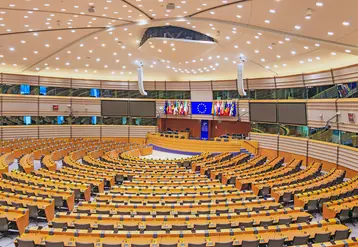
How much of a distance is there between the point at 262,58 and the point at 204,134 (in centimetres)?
1403

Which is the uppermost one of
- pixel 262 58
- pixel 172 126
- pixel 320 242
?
pixel 262 58

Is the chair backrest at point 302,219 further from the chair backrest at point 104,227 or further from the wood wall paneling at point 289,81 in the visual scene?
the wood wall paneling at point 289,81

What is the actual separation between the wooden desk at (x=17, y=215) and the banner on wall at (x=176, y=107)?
2361cm

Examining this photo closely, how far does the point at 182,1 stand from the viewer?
13570mm

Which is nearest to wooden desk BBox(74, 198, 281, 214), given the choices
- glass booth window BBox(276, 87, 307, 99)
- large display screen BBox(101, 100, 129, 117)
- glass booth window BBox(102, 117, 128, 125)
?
glass booth window BBox(276, 87, 307, 99)

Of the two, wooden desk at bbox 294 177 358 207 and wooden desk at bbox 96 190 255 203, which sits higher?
wooden desk at bbox 96 190 255 203

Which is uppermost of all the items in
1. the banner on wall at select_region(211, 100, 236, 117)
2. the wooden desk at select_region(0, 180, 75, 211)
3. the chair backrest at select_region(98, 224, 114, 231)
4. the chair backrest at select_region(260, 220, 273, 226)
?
the banner on wall at select_region(211, 100, 236, 117)

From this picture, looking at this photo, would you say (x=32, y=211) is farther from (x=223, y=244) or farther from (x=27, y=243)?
(x=223, y=244)

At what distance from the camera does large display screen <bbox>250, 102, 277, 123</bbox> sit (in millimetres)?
26734

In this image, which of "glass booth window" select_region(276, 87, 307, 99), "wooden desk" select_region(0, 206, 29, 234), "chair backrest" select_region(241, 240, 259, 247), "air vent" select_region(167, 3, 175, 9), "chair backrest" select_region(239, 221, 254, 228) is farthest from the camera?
"glass booth window" select_region(276, 87, 307, 99)

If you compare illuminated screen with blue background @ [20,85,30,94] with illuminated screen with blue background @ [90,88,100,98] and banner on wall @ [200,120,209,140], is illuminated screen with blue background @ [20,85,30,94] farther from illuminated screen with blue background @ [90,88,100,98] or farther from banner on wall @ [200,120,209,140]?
banner on wall @ [200,120,209,140]

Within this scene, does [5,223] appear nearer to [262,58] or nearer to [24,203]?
[24,203]

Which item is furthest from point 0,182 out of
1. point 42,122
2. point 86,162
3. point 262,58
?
point 42,122

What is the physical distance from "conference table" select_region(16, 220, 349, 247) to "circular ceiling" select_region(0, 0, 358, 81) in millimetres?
7038
